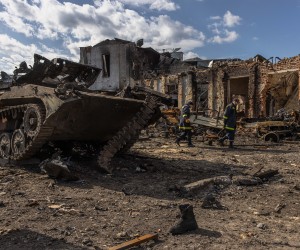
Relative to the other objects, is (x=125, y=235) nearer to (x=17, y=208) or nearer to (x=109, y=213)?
(x=109, y=213)

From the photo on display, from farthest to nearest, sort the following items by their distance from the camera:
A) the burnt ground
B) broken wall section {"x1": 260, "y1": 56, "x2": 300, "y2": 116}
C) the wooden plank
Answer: broken wall section {"x1": 260, "y1": 56, "x2": 300, "y2": 116}, the burnt ground, the wooden plank

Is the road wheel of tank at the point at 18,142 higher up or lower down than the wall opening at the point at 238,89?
lower down

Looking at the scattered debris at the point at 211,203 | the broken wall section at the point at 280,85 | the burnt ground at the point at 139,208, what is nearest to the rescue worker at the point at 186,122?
the burnt ground at the point at 139,208

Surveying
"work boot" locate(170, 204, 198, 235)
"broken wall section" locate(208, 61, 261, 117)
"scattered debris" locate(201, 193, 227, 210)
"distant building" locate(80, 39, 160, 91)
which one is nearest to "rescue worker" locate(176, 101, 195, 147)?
"scattered debris" locate(201, 193, 227, 210)

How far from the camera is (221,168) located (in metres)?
8.50

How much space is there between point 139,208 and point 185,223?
3.62 feet

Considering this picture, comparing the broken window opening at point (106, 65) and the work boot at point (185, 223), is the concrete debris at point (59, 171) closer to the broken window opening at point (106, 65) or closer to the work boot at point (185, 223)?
the work boot at point (185, 223)

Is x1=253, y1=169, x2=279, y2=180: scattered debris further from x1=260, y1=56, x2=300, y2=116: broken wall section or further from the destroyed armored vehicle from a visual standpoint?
x1=260, y1=56, x2=300, y2=116: broken wall section

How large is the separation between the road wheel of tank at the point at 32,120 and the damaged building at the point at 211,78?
4.34 m

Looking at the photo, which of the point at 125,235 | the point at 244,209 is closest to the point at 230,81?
the point at 244,209

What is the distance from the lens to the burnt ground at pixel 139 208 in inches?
160

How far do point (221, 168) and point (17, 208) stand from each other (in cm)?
475

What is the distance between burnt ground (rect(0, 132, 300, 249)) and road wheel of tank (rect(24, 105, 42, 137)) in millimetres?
791

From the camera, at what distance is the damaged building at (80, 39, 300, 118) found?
2045 centimetres
